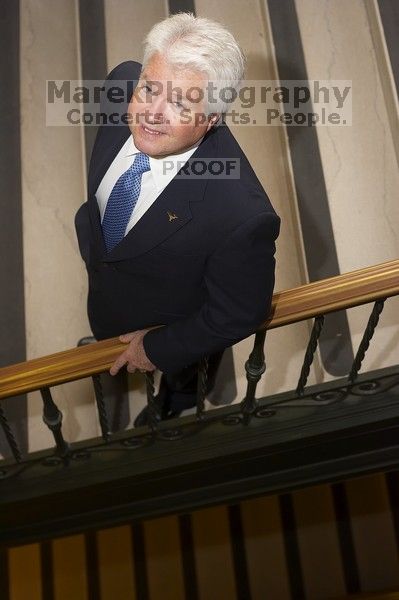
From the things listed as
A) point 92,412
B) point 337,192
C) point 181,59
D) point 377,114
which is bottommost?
point 92,412

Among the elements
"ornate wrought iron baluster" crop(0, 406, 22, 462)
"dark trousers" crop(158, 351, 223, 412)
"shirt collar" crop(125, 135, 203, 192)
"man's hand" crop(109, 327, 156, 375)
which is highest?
"shirt collar" crop(125, 135, 203, 192)

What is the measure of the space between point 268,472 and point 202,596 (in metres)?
1.36

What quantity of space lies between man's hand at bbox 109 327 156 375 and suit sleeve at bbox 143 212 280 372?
22 millimetres

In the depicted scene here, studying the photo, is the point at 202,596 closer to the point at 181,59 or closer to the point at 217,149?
the point at 217,149

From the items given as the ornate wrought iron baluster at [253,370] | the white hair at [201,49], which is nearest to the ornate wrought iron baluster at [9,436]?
the ornate wrought iron baluster at [253,370]

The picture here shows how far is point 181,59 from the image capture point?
2016 mm

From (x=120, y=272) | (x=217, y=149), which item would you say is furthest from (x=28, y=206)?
(x=217, y=149)

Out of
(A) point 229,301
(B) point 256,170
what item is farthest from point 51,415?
(B) point 256,170

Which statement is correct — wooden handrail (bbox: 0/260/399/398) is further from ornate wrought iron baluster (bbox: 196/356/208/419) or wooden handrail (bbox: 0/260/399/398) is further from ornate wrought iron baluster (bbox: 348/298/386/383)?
ornate wrought iron baluster (bbox: 196/356/208/419)

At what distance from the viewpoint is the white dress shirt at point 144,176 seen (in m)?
2.24

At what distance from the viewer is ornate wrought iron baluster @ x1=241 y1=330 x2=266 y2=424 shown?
2.48m

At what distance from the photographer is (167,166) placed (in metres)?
2.27

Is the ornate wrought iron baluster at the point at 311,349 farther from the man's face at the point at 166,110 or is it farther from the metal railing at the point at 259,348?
the man's face at the point at 166,110

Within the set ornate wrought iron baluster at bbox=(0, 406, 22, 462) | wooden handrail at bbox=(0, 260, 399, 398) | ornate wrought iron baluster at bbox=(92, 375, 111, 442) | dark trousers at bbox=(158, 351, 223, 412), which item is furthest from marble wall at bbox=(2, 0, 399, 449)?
wooden handrail at bbox=(0, 260, 399, 398)
